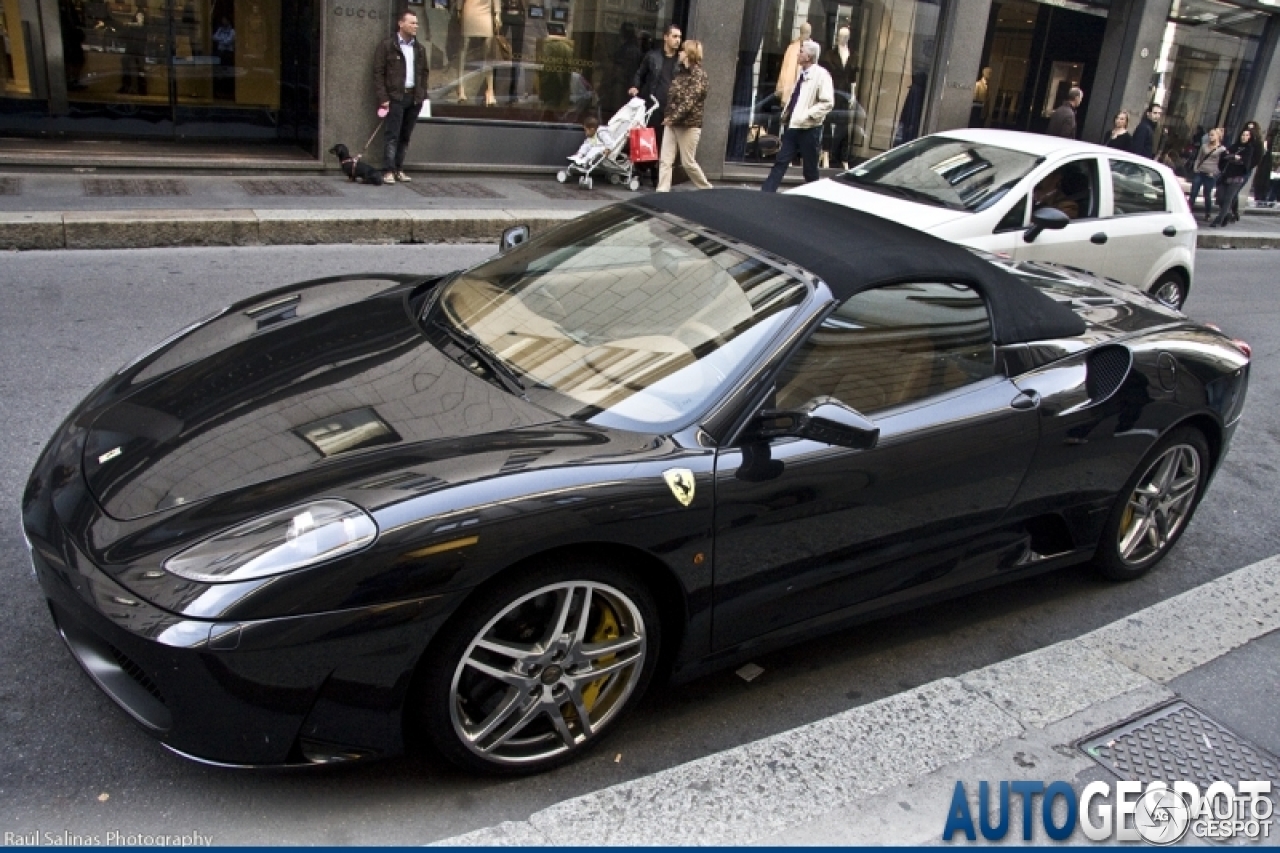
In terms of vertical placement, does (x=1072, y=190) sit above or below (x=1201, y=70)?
below

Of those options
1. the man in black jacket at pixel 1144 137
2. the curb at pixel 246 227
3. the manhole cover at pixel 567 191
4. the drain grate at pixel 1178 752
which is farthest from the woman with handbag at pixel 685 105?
the drain grate at pixel 1178 752

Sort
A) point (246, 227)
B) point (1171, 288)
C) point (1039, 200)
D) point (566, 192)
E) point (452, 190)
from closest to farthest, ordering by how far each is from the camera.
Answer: point (1039, 200), point (246, 227), point (1171, 288), point (452, 190), point (566, 192)

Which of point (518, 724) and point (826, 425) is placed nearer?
point (518, 724)

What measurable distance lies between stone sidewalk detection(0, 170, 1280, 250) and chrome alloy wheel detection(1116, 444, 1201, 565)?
267 inches

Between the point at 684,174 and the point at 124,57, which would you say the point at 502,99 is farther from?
the point at 124,57

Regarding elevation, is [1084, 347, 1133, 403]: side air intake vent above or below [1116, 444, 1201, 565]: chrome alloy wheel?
above

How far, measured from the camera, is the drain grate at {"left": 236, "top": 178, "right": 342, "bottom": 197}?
418 inches

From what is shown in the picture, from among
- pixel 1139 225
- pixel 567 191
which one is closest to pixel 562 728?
pixel 1139 225

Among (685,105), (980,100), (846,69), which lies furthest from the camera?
(980,100)

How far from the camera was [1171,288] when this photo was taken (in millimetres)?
9156

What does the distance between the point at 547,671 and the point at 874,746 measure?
983mm

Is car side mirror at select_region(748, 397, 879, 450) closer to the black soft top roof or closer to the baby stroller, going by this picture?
the black soft top roof

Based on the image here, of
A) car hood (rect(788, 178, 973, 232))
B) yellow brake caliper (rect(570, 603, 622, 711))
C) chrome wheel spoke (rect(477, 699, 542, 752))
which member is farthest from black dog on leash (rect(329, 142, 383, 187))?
chrome wheel spoke (rect(477, 699, 542, 752))

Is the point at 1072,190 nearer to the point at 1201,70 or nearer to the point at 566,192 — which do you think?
the point at 566,192
